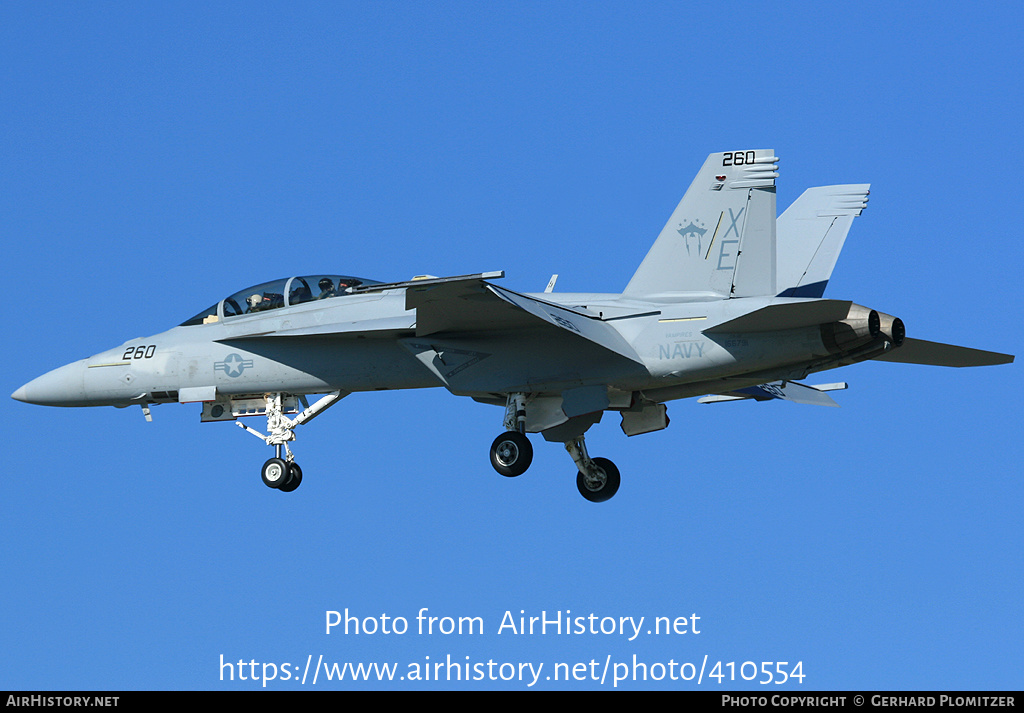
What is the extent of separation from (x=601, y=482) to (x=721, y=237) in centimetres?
479

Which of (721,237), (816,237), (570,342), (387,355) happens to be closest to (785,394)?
(816,237)

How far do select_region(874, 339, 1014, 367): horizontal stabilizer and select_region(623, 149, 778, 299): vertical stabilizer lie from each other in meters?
2.27

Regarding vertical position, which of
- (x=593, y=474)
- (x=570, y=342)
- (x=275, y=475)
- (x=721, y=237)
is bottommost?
(x=275, y=475)

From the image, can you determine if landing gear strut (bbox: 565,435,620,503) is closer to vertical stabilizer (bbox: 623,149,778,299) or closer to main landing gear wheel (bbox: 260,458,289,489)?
vertical stabilizer (bbox: 623,149,778,299)

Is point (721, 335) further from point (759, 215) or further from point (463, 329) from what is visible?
Answer: point (463, 329)

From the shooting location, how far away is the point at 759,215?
1892 centimetres

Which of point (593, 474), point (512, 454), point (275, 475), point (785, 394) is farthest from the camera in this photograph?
point (785, 394)

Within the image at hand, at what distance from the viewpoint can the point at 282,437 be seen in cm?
2103

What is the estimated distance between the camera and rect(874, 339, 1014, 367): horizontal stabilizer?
1930cm

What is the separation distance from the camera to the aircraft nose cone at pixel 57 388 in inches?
851

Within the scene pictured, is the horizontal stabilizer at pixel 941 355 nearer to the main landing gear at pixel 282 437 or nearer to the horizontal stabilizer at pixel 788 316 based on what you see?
the horizontal stabilizer at pixel 788 316

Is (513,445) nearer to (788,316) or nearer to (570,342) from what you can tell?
(570,342)
